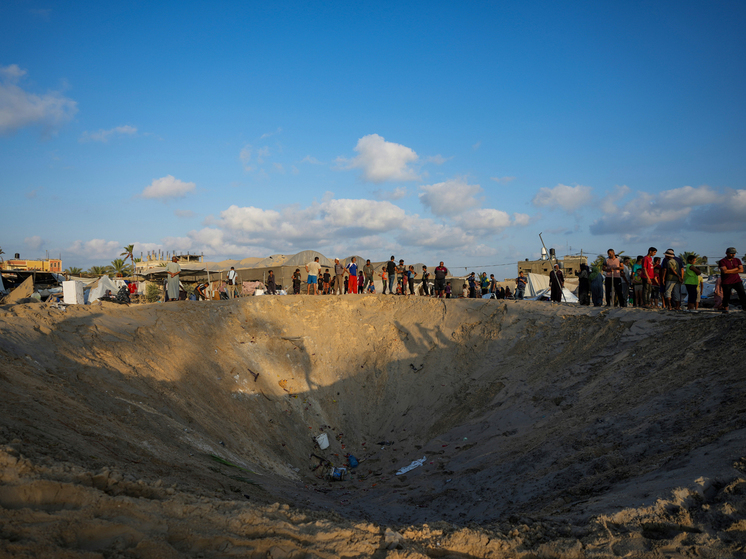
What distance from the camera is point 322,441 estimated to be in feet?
42.9

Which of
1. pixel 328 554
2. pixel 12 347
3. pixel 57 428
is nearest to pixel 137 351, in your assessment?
pixel 12 347

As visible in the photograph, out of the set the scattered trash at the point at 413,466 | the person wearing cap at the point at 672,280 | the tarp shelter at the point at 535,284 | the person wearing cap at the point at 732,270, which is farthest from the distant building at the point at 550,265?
the scattered trash at the point at 413,466

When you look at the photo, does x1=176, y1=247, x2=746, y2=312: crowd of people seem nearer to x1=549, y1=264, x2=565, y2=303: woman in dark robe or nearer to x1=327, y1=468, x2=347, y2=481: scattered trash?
x1=549, y1=264, x2=565, y2=303: woman in dark robe

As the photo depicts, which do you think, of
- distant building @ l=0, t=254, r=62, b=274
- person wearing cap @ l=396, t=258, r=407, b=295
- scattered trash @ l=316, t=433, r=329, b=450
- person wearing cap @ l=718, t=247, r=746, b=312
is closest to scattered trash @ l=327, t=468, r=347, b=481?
scattered trash @ l=316, t=433, r=329, b=450

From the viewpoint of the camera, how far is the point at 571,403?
9.77 metres

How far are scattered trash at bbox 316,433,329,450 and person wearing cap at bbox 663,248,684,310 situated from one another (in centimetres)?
1049

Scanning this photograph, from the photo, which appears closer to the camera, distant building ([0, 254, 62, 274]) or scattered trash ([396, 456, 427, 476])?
scattered trash ([396, 456, 427, 476])

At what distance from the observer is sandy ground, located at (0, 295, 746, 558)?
4.04 m

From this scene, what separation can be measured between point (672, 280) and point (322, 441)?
36.1 ft

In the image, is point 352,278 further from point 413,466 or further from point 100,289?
point 100,289

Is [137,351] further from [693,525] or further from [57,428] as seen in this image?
[693,525]

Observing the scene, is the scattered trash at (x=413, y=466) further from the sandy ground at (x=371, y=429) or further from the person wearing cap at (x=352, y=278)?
the person wearing cap at (x=352, y=278)

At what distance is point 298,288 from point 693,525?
662 inches

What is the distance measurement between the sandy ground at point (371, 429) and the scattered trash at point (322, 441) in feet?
0.54
